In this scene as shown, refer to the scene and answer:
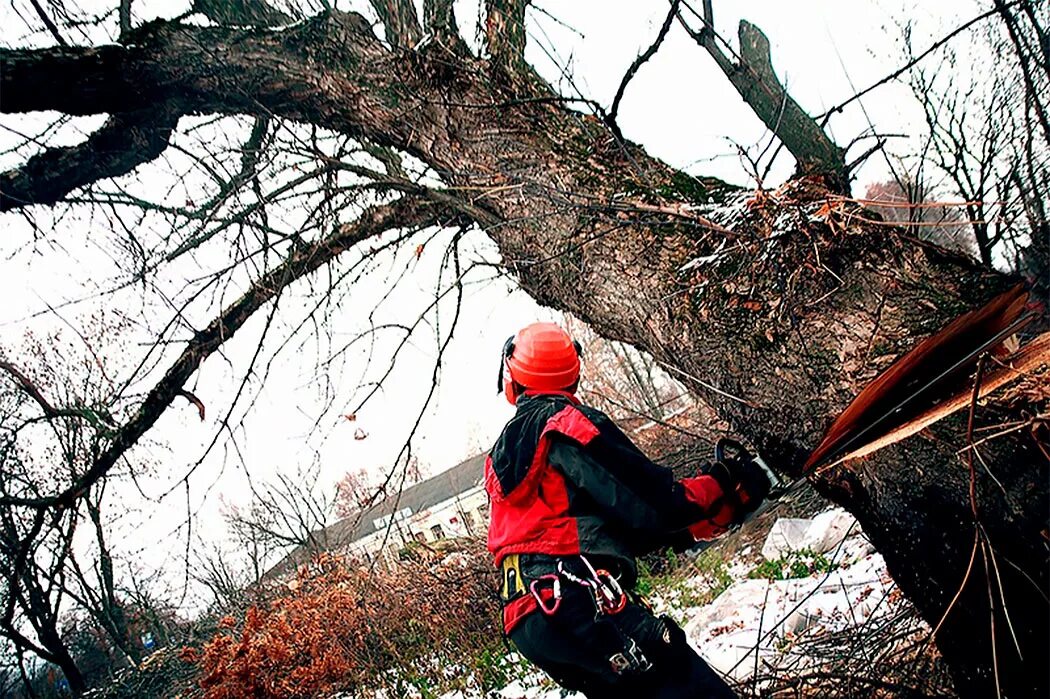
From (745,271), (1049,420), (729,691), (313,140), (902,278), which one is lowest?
(729,691)

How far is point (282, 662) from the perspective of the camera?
737cm

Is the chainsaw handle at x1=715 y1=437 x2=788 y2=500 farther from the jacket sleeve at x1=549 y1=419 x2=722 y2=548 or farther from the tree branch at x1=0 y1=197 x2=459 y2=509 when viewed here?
the tree branch at x1=0 y1=197 x2=459 y2=509

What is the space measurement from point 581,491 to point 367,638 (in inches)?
257

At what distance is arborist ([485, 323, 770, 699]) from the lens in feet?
6.82

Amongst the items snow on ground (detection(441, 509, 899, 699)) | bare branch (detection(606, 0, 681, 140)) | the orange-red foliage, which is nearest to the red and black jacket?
bare branch (detection(606, 0, 681, 140))

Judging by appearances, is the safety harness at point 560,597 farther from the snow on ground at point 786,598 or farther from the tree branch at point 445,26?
the tree branch at point 445,26

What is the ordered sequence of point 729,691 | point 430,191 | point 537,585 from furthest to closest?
point 430,191, point 537,585, point 729,691

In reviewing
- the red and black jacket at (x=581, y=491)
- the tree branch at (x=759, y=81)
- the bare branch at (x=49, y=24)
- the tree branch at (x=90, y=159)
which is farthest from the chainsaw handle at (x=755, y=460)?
the bare branch at (x=49, y=24)

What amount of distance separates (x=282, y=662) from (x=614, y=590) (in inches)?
255

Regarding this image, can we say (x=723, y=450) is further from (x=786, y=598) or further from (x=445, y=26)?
(x=786, y=598)

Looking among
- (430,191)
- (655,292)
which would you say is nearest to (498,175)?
(430,191)

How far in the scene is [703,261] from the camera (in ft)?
8.21

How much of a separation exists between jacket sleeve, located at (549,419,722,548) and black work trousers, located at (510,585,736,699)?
273 millimetres

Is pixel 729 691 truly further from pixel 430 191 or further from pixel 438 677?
pixel 438 677
